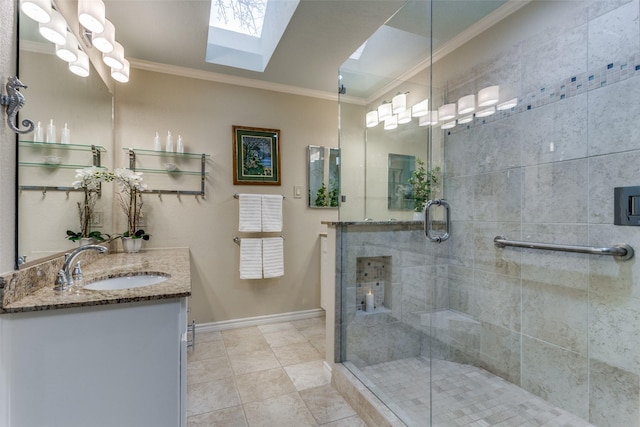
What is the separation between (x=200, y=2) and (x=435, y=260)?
2.23 meters

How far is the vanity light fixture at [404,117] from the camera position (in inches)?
92.3

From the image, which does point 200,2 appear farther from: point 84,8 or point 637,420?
point 637,420

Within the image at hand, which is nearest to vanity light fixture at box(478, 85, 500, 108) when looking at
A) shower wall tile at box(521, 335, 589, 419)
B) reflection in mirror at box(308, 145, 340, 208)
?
reflection in mirror at box(308, 145, 340, 208)

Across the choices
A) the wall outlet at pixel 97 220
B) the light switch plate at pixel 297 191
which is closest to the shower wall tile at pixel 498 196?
the light switch plate at pixel 297 191

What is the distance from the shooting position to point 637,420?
1.26 metres

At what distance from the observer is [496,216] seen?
1.86m

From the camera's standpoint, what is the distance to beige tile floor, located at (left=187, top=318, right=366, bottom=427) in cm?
156

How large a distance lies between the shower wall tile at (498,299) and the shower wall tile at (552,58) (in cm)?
114

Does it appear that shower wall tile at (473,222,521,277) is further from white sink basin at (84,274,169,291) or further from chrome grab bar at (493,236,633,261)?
white sink basin at (84,274,169,291)

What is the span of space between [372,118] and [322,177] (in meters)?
0.79

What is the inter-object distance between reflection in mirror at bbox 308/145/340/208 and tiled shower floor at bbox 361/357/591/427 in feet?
5.25

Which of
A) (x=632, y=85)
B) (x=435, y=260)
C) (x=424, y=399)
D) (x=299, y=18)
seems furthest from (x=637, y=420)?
(x=299, y=18)

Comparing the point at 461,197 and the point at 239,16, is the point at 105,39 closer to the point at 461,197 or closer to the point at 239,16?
the point at 239,16

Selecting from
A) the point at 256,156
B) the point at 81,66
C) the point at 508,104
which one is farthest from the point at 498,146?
the point at 81,66
